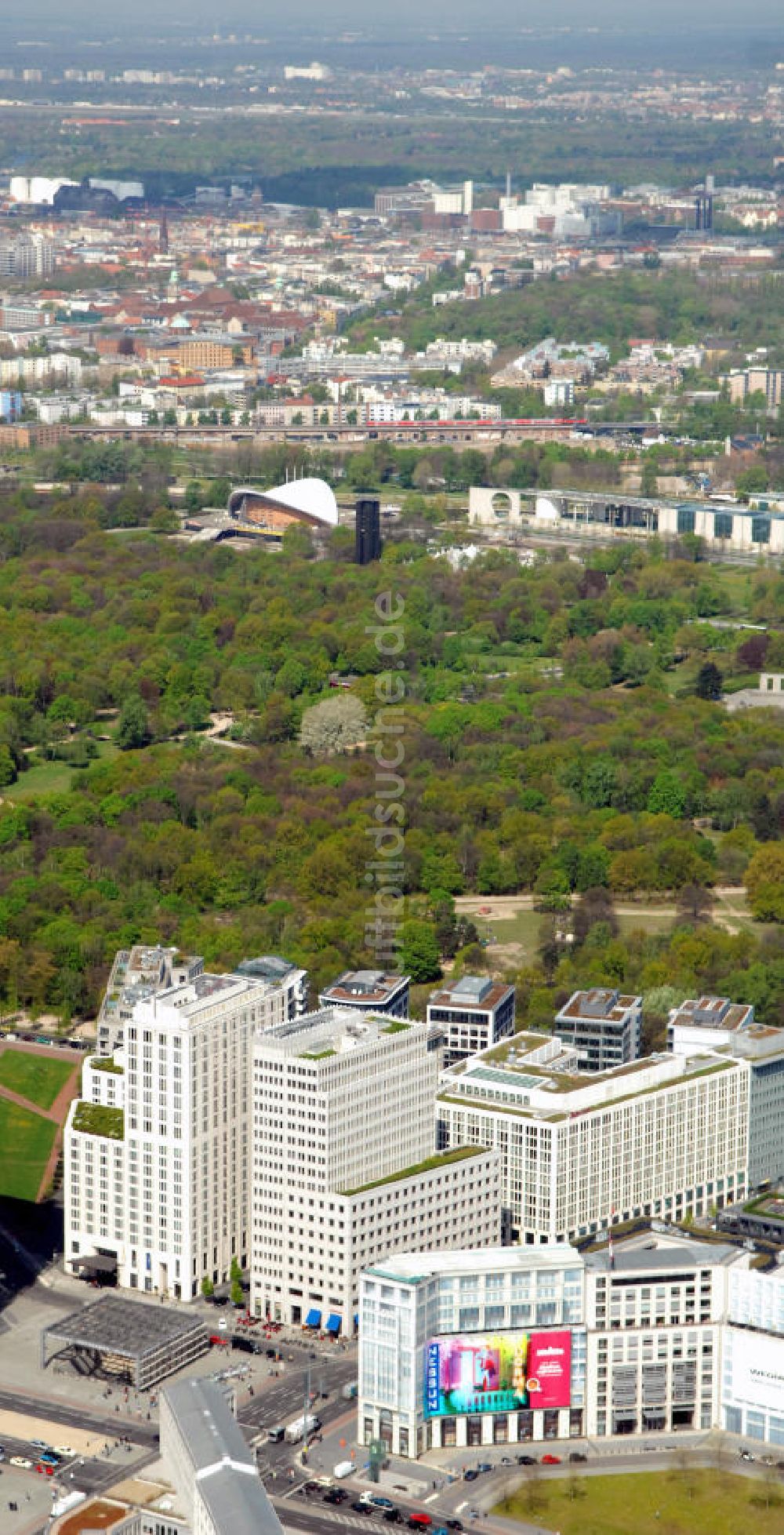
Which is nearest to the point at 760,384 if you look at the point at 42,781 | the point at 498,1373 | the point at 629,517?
the point at 629,517

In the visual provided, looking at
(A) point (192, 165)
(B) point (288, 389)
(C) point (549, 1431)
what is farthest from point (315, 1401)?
(A) point (192, 165)

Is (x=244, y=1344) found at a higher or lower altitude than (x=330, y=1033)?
lower

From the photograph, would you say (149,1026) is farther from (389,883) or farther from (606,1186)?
(389,883)

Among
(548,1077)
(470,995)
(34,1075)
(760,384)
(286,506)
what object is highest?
(548,1077)

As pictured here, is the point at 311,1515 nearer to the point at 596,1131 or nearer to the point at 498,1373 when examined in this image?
the point at 498,1373

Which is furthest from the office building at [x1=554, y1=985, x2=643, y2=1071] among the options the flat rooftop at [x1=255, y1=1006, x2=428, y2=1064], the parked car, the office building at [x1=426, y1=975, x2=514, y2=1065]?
the parked car
